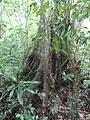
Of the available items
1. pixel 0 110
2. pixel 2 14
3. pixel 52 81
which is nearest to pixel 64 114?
pixel 52 81

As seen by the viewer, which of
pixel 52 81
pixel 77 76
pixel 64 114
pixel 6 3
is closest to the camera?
pixel 77 76

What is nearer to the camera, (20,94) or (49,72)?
(20,94)

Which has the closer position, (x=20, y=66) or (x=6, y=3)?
(x=20, y=66)

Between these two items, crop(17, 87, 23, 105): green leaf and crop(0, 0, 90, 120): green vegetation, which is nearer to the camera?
crop(0, 0, 90, 120): green vegetation

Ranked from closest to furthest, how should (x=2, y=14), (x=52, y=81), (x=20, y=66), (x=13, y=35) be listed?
(x=52, y=81) < (x=20, y=66) < (x=13, y=35) < (x=2, y=14)

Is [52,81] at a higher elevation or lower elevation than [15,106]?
higher

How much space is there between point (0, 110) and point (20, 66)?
765 millimetres

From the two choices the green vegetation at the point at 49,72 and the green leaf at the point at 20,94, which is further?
the green leaf at the point at 20,94

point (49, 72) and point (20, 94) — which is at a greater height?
point (49, 72)

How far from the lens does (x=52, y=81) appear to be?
3.51 meters

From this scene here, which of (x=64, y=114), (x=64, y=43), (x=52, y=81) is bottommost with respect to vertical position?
(x=64, y=114)

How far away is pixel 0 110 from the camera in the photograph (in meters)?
3.29

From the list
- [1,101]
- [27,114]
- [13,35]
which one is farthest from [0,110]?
[13,35]

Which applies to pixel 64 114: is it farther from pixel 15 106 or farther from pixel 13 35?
pixel 13 35
